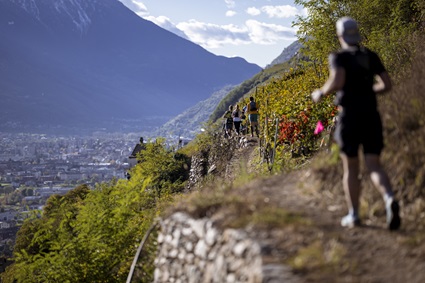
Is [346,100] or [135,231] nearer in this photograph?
[346,100]

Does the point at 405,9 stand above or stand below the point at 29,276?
above

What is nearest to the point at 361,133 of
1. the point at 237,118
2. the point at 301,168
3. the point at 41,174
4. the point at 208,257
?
the point at 208,257

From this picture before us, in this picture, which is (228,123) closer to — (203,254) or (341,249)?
(203,254)

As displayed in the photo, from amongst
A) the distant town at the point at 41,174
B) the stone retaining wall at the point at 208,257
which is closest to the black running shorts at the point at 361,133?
the stone retaining wall at the point at 208,257

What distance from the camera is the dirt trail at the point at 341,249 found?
4.73 meters

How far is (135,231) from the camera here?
42.9 feet

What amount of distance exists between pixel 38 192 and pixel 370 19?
94.9 meters

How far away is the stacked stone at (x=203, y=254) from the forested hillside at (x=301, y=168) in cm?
32

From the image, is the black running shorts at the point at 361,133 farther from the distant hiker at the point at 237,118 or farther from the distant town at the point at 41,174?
the distant town at the point at 41,174

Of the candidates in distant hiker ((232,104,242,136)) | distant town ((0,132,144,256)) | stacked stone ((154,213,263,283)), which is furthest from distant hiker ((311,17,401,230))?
distant town ((0,132,144,256))

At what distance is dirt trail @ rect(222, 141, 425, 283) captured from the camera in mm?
4730

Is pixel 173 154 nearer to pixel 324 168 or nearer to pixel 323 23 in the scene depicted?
pixel 323 23

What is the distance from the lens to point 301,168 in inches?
475

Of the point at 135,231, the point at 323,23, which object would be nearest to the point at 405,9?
the point at 323,23
